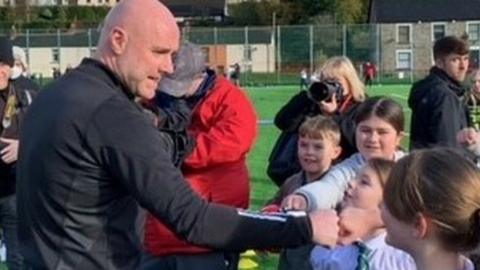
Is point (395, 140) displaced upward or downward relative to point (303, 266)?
upward

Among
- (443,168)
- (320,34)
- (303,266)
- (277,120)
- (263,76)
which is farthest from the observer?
(263,76)

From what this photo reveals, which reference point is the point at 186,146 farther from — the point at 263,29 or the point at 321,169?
the point at 263,29

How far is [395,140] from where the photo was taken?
638 centimetres

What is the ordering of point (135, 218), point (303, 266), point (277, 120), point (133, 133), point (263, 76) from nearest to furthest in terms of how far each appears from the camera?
point (133, 133) < point (135, 218) < point (303, 266) < point (277, 120) < point (263, 76)

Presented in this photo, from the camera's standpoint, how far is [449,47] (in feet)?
28.9

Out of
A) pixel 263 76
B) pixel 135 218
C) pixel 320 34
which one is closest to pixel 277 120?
pixel 135 218

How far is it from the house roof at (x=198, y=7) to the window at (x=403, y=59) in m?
49.3

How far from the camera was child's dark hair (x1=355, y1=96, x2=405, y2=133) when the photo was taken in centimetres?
639

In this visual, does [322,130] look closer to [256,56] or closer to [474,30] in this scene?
[256,56]

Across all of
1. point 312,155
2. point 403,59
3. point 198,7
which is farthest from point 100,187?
point 198,7

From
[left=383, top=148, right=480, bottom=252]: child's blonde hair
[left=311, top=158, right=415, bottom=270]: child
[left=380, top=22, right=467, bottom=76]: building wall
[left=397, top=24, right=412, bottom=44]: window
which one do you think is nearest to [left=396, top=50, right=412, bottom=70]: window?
[left=380, top=22, right=467, bottom=76]: building wall

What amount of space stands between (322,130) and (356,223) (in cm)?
196

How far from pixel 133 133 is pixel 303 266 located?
2.55 metres

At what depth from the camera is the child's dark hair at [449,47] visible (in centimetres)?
882
